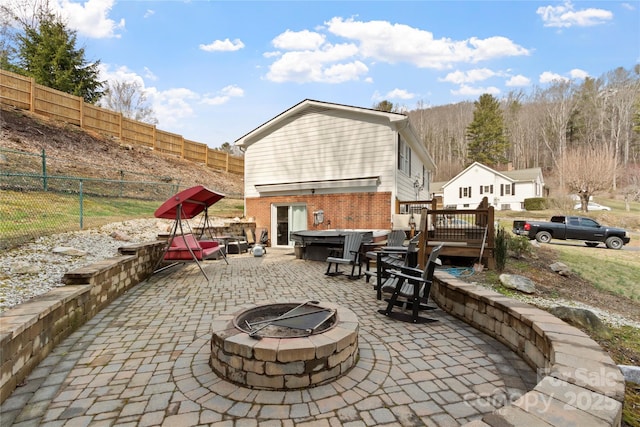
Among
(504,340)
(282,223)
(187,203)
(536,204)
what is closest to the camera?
(504,340)

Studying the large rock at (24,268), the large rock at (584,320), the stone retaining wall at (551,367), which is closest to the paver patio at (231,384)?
the stone retaining wall at (551,367)

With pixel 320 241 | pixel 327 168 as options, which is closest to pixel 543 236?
pixel 327 168

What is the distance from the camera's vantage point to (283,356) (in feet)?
7.80

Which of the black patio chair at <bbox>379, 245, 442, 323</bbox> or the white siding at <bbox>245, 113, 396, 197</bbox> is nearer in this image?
the black patio chair at <bbox>379, 245, 442, 323</bbox>

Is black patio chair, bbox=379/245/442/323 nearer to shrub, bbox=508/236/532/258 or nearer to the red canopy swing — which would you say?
the red canopy swing

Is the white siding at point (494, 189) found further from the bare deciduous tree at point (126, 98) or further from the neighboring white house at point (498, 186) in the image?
the bare deciduous tree at point (126, 98)

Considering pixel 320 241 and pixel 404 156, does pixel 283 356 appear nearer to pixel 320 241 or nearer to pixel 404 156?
pixel 320 241

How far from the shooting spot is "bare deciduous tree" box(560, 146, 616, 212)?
82.7 feet

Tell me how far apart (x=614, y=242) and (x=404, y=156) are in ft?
38.1

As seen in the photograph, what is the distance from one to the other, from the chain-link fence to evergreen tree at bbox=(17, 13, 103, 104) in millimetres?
9925

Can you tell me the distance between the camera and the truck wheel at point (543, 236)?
50.8 ft

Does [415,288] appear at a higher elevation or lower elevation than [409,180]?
lower

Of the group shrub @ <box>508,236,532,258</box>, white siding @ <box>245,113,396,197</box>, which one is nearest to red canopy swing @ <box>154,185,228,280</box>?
white siding @ <box>245,113,396,197</box>

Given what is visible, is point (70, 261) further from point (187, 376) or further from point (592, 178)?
point (592, 178)
